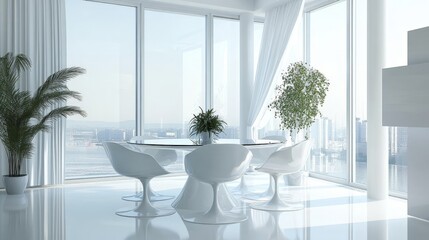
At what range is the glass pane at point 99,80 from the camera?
659 cm

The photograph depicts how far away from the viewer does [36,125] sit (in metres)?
5.67

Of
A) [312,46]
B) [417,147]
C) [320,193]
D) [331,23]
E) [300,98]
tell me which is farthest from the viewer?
[312,46]

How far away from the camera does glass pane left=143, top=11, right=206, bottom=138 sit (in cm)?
717

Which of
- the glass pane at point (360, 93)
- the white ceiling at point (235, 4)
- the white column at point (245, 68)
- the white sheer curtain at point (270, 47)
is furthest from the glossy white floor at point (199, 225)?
the white ceiling at point (235, 4)

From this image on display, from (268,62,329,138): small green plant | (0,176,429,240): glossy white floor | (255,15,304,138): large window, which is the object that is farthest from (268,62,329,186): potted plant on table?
(0,176,429,240): glossy white floor

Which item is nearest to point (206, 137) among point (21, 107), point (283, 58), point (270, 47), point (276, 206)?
point (276, 206)

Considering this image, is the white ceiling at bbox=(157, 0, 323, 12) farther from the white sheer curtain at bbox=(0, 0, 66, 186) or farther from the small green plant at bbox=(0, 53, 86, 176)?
the small green plant at bbox=(0, 53, 86, 176)

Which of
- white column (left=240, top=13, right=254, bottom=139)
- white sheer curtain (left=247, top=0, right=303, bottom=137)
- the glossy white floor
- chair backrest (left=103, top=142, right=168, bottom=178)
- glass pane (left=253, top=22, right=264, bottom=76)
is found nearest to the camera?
the glossy white floor

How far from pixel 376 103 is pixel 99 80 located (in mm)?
4286

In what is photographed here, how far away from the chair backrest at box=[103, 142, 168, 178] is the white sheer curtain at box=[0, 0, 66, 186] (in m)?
2.38

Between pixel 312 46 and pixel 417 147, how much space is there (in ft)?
11.6

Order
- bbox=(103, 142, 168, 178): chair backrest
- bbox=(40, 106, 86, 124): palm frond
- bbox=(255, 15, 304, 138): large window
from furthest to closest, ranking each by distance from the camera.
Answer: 1. bbox=(255, 15, 304, 138): large window
2. bbox=(40, 106, 86, 124): palm frond
3. bbox=(103, 142, 168, 178): chair backrest

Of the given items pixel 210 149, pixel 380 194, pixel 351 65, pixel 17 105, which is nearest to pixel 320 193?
pixel 380 194

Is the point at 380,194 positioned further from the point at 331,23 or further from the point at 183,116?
the point at 183,116
